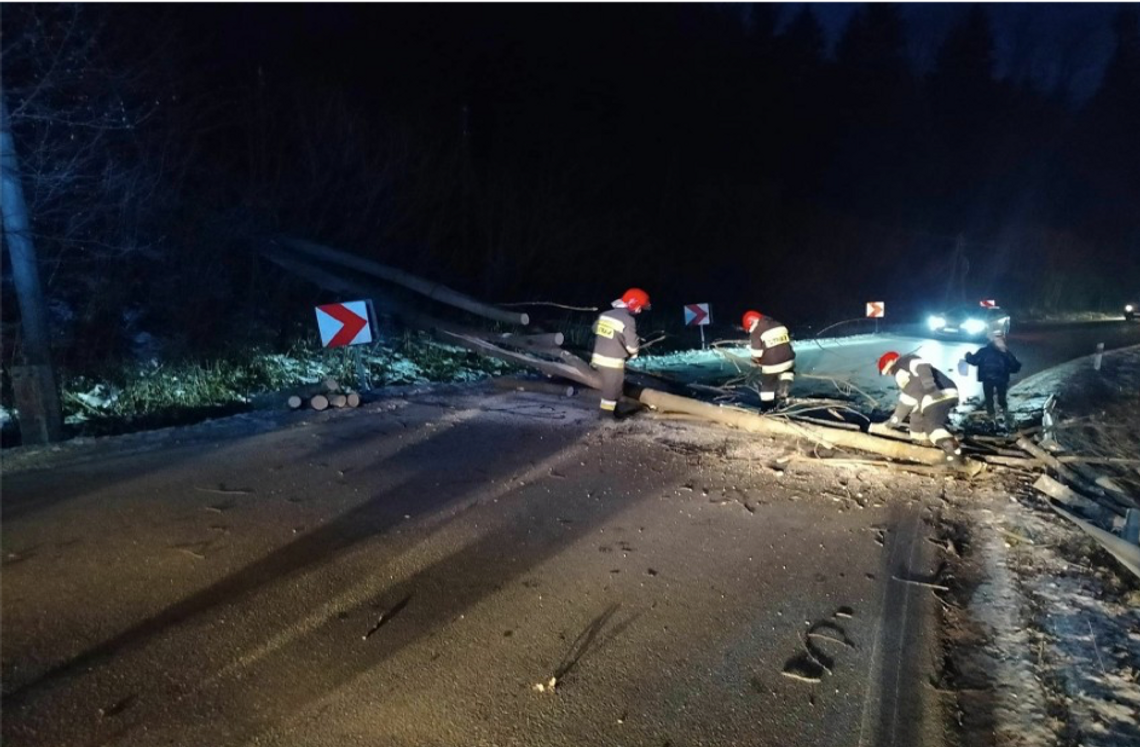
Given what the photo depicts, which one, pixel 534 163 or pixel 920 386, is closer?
pixel 920 386

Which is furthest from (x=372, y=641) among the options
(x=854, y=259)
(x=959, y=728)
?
(x=854, y=259)

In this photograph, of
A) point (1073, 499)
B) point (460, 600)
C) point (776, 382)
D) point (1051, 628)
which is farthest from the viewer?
point (776, 382)

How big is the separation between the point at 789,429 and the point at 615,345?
232cm

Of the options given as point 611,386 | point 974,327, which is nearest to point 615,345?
point 611,386

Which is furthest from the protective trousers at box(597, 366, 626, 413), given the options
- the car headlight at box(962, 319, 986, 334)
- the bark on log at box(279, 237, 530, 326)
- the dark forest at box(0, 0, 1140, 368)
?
the car headlight at box(962, 319, 986, 334)

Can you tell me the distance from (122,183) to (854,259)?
34467mm

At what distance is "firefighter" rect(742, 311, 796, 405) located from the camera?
9383mm

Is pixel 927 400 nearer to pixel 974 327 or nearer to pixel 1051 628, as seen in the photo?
pixel 1051 628

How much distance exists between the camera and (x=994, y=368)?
9922 millimetres

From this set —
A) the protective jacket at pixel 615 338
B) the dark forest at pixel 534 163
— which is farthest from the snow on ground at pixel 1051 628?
the dark forest at pixel 534 163

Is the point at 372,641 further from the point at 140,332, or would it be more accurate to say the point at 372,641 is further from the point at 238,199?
the point at 238,199

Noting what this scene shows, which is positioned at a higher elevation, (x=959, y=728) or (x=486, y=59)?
(x=486, y=59)

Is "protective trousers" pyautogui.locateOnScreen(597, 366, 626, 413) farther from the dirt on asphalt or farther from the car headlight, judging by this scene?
the car headlight

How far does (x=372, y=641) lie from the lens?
3.87 meters
